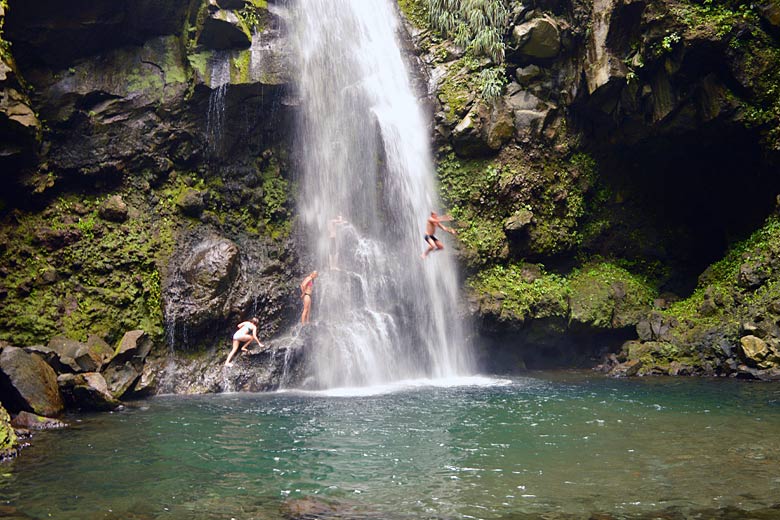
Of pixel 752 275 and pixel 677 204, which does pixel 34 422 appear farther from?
pixel 677 204

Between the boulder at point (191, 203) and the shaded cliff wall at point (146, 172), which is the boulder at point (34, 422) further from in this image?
the boulder at point (191, 203)

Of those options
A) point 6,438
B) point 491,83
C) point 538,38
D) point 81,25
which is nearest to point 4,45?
point 81,25

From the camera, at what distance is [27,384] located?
10516mm

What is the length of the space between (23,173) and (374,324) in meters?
9.18

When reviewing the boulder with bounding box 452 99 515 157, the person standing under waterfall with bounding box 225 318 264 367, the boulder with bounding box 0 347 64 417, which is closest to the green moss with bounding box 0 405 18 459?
the boulder with bounding box 0 347 64 417

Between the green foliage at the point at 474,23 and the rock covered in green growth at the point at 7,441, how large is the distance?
15.2 meters

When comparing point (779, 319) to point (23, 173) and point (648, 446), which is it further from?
point (23, 173)

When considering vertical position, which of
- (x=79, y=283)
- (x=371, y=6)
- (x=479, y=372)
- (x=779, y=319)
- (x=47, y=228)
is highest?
(x=371, y=6)

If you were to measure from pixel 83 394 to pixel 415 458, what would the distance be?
22.4ft

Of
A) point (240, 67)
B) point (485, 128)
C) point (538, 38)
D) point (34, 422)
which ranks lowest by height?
point (34, 422)

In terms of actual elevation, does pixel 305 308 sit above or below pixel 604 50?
below

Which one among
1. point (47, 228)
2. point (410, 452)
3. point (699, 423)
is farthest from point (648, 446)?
point (47, 228)

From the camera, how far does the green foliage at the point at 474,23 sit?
18.2 m

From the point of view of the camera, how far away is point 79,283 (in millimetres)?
14383
